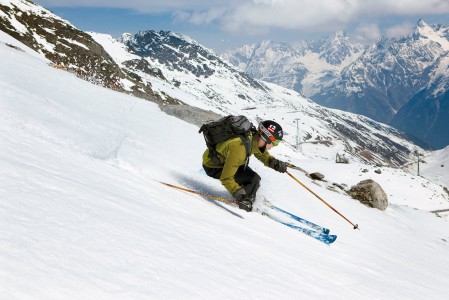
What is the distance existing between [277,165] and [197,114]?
1584 centimetres

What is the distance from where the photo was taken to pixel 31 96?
11.7 metres

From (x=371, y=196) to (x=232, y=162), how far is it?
51.9 feet

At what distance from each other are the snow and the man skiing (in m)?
0.54

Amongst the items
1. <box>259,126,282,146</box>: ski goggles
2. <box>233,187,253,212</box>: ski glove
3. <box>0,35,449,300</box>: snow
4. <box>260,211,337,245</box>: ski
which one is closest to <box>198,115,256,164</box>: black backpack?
<box>259,126,282,146</box>: ski goggles

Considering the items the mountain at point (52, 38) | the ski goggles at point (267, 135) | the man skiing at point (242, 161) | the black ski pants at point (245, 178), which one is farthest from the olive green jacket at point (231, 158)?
the mountain at point (52, 38)

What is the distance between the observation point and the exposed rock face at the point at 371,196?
21641mm

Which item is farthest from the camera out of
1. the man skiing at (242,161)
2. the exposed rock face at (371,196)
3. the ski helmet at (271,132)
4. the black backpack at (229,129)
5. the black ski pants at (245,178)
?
the exposed rock face at (371,196)

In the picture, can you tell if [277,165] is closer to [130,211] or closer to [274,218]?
[274,218]

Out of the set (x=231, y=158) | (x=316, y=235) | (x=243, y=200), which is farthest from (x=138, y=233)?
(x=316, y=235)

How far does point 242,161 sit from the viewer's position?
851cm

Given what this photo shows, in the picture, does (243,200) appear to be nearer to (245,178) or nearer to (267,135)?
(245,178)

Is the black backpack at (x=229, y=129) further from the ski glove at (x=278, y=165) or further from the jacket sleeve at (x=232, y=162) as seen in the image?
the ski glove at (x=278, y=165)

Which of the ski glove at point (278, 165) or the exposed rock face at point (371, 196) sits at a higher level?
the exposed rock face at point (371, 196)

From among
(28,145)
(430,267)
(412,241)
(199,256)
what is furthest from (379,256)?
(28,145)
